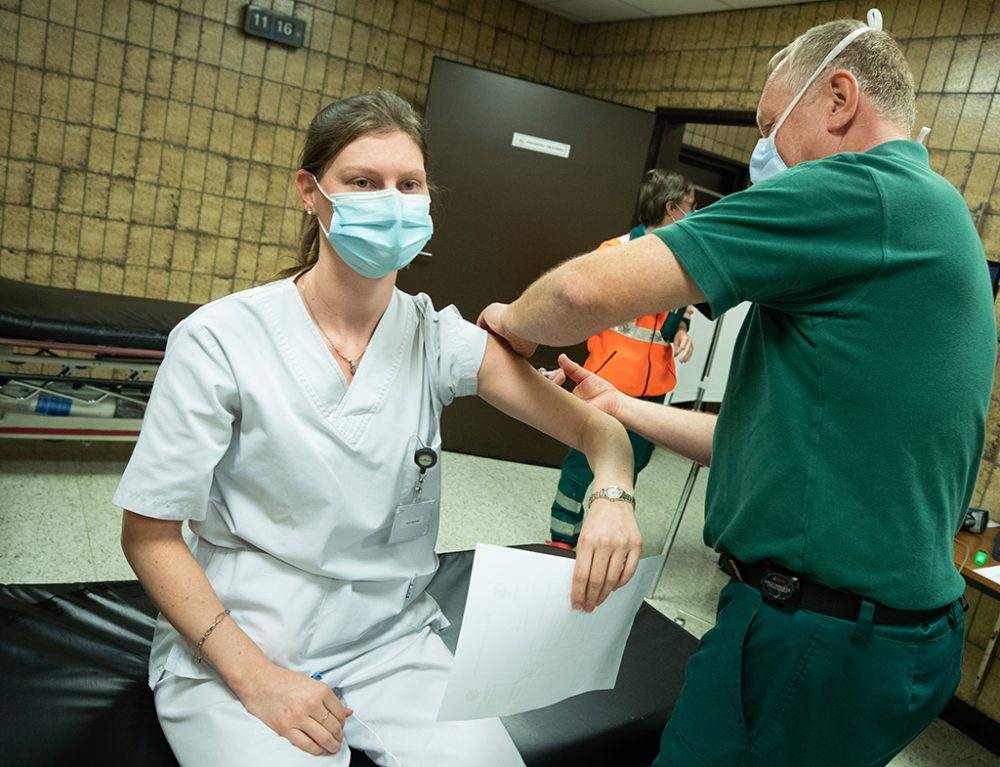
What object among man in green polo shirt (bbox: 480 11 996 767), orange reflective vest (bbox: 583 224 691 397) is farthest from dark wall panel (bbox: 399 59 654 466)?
man in green polo shirt (bbox: 480 11 996 767)

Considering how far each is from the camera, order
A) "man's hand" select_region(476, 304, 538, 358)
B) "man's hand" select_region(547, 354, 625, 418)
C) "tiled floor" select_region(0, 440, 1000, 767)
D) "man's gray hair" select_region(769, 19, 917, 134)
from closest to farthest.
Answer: "man's gray hair" select_region(769, 19, 917, 134), "man's hand" select_region(476, 304, 538, 358), "man's hand" select_region(547, 354, 625, 418), "tiled floor" select_region(0, 440, 1000, 767)

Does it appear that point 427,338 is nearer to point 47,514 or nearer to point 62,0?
point 47,514

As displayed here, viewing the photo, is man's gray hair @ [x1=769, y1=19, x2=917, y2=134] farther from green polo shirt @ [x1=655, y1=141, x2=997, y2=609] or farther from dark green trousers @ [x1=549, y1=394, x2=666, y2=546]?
dark green trousers @ [x1=549, y1=394, x2=666, y2=546]

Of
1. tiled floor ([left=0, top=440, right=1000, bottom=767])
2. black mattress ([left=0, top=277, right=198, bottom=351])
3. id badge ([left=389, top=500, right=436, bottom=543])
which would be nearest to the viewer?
id badge ([left=389, top=500, right=436, bottom=543])

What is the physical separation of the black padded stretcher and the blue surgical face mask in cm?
74

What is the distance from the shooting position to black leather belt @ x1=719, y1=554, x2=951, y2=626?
979 millimetres

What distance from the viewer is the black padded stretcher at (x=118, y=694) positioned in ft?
3.80

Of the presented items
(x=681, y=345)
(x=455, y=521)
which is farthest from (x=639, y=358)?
(x=455, y=521)

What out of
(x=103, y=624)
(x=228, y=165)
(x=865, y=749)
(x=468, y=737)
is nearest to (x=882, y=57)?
(x=865, y=749)

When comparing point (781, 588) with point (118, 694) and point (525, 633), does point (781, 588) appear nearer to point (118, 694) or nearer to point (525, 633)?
point (525, 633)

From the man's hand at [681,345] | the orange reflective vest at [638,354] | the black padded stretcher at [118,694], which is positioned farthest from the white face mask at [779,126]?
the man's hand at [681,345]

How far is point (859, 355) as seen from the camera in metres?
0.94

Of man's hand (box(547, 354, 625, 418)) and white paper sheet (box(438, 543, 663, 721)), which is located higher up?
man's hand (box(547, 354, 625, 418))

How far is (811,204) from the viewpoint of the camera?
2.99ft
